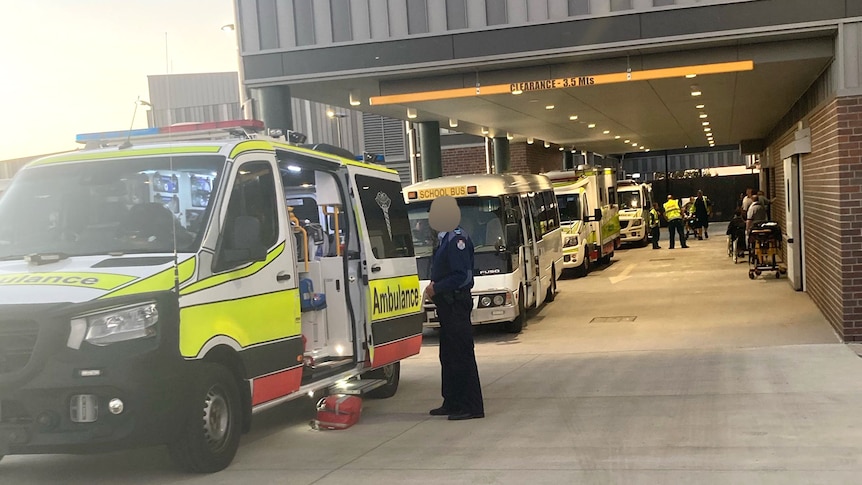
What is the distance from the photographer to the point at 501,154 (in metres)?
26.5

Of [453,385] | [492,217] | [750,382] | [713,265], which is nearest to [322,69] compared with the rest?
[492,217]

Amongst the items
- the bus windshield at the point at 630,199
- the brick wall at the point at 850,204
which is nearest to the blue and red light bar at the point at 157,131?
the brick wall at the point at 850,204

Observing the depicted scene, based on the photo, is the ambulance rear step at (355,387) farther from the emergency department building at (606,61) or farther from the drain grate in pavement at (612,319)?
the drain grate in pavement at (612,319)

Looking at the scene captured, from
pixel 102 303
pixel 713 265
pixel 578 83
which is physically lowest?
pixel 713 265

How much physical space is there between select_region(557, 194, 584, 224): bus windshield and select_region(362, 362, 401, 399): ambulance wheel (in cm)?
1522

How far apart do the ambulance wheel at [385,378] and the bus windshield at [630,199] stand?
26.8 meters

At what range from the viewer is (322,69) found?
1370 centimetres

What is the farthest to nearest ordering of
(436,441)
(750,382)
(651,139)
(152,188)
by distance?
(651,139), (750,382), (436,441), (152,188)

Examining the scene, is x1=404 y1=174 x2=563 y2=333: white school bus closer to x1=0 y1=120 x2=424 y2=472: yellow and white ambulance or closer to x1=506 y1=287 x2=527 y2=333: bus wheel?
x1=506 y1=287 x2=527 y2=333: bus wheel

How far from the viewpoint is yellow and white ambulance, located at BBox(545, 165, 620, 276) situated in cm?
2402

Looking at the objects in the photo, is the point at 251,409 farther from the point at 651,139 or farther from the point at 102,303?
the point at 651,139

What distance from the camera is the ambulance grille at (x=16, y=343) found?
589 cm

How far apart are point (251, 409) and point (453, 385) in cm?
218

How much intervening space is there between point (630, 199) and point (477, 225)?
21.6m
